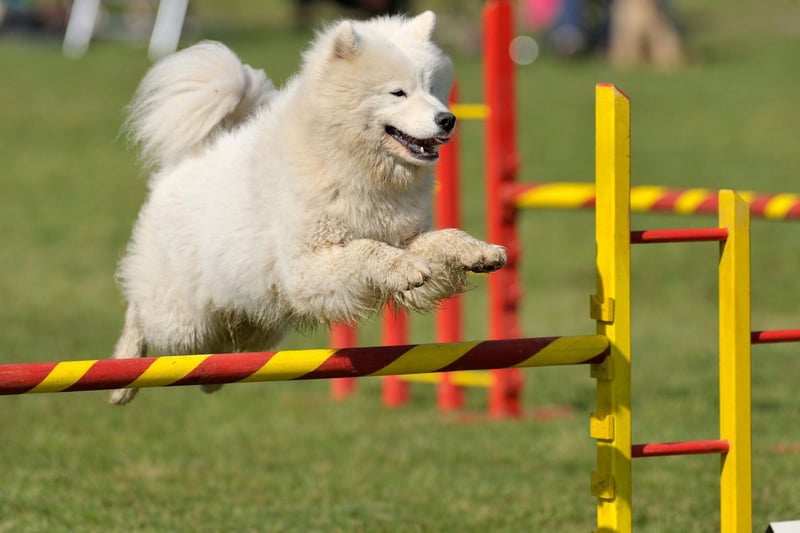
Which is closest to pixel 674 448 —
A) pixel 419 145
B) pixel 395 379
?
pixel 419 145

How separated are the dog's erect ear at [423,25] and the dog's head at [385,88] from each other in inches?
2.7

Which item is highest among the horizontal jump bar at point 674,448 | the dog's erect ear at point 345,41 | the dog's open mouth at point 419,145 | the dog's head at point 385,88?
the dog's erect ear at point 345,41

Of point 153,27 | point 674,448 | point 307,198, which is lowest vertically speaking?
point 674,448

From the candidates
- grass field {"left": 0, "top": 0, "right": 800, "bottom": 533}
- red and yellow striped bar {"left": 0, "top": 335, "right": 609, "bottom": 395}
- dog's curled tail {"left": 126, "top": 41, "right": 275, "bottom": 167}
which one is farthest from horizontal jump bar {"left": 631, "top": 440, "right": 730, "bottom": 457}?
dog's curled tail {"left": 126, "top": 41, "right": 275, "bottom": 167}

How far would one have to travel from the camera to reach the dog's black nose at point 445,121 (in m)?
4.09

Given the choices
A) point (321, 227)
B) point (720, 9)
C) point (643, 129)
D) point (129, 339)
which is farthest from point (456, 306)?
point (720, 9)

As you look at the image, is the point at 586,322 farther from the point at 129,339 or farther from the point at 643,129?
the point at 643,129

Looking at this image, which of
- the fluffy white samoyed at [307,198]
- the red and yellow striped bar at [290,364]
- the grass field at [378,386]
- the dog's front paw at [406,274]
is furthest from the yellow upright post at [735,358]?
the grass field at [378,386]

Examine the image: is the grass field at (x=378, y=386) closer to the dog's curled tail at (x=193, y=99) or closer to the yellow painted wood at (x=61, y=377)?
the dog's curled tail at (x=193, y=99)

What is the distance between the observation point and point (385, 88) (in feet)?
13.9

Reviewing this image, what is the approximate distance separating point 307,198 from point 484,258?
2.19 ft

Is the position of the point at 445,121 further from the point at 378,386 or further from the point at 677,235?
the point at 378,386

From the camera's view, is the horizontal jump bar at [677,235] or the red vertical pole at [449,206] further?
the red vertical pole at [449,206]

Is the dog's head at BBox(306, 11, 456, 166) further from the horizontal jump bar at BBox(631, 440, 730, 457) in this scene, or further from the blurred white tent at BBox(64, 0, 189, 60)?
the blurred white tent at BBox(64, 0, 189, 60)
